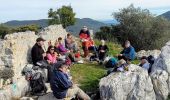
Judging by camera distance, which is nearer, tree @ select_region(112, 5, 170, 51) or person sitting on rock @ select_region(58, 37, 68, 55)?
person sitting on rock @ select_region(58, 37, 68, 55)

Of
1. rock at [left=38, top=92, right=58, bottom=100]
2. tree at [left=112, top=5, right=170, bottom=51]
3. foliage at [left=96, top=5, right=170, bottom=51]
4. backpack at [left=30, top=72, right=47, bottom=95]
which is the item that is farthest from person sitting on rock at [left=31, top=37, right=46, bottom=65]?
tree at [left=112, top=5, right=170, bottom=51]

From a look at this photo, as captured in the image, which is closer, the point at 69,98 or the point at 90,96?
the point at 69,98

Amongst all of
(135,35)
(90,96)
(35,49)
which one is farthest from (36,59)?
(135,35)

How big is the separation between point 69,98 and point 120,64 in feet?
9.80

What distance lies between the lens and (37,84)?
1762 centimetres

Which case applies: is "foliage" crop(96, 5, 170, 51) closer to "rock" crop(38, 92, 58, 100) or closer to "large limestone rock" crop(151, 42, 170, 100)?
"large limestone rock" crop(151, 42, 170, 100)

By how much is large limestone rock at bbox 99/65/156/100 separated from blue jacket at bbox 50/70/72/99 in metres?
1.62

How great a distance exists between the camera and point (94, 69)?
21.9m

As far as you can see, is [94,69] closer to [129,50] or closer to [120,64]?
[129,50]

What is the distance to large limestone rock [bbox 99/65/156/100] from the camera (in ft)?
56.1

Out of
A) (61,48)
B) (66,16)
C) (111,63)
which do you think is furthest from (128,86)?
(66,16)

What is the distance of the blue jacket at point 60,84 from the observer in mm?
16016

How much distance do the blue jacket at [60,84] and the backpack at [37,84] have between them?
137 cm

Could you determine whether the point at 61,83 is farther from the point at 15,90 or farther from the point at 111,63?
the point at 111,63
